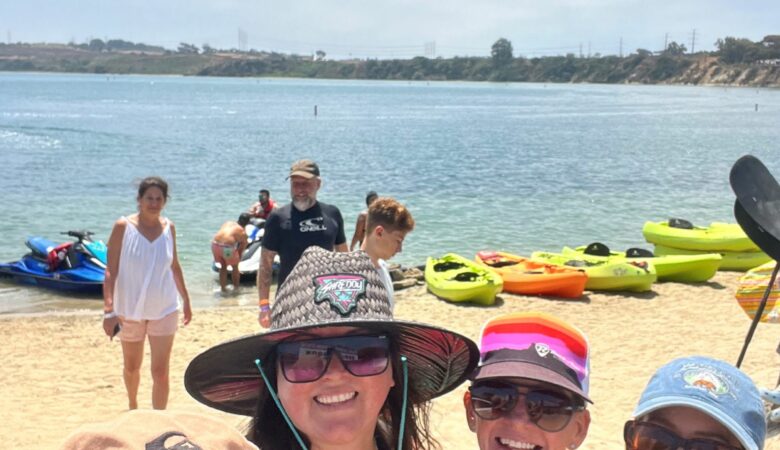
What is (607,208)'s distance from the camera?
24375mm

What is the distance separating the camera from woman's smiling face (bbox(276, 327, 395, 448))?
6.37 ft

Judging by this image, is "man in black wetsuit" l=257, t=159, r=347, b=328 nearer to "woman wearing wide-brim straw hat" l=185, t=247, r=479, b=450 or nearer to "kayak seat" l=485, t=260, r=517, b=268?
"woman wearing wide-brim straw hat" l=185, t=247, r=479, b=450

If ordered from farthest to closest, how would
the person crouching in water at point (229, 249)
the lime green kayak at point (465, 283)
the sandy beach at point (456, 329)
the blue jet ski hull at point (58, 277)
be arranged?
the person crouching in water at point (229, 249) < the blue jet ski hull at point (58, 277) < the lime green kayak at point (465, 283) < the sandy beach at point (456, 329)

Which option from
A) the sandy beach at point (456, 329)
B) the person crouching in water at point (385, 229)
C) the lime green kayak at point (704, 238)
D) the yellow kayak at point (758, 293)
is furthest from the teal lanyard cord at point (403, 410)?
the lime green kayak at point (704, 238)

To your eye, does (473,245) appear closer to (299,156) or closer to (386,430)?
(386,430)

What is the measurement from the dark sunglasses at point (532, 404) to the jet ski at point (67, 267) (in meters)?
11.4

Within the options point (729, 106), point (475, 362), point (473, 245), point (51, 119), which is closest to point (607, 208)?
point (473, 245)

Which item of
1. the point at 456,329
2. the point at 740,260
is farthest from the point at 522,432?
the point at 740,260

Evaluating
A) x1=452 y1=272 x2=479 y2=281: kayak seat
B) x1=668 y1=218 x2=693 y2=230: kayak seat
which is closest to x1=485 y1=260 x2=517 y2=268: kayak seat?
x1=452 y1=272 x2=479 y2=281: kayak seat

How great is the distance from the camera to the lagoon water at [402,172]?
19969 millimetres

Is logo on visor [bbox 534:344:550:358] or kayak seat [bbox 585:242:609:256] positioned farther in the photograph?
kayak seat [bbox 585:242:609:256]

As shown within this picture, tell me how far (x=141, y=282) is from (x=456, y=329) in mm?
5346

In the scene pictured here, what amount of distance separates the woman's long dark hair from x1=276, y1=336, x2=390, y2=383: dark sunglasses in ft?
0.31

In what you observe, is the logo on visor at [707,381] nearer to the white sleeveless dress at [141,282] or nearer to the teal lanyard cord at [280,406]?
the teal lanyard cord at [280,406]
